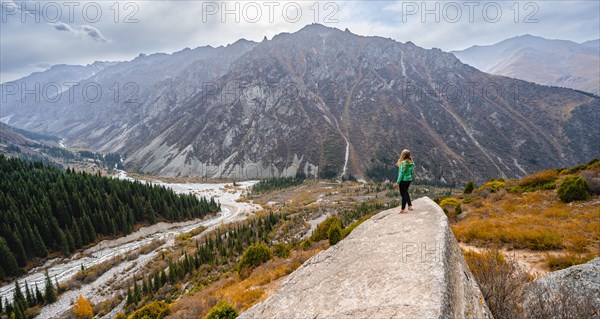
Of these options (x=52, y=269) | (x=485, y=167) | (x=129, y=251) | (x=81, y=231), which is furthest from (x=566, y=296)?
(x=485, y=167)

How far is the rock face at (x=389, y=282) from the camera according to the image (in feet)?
15.8

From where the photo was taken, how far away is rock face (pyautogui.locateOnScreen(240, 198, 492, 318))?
15.8ft

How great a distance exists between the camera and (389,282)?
18.6ft

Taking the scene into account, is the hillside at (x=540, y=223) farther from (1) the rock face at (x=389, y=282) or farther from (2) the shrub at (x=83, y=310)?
(2) the shrub at (x=83, y=310)

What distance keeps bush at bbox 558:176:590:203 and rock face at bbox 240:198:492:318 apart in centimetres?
1579

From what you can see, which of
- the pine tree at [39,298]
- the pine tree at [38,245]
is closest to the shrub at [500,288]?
the pine tree at [39,298]

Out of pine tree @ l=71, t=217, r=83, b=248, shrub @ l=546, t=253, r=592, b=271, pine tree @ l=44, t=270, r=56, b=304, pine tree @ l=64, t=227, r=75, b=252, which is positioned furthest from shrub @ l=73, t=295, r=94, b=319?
shrub @ l=546, t=253, r=592, b=271

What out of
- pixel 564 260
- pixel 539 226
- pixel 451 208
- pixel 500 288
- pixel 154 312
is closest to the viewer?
pixel 500 288

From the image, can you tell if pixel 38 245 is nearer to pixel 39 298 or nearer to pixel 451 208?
pixel 39 298

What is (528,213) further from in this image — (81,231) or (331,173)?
(331,173)

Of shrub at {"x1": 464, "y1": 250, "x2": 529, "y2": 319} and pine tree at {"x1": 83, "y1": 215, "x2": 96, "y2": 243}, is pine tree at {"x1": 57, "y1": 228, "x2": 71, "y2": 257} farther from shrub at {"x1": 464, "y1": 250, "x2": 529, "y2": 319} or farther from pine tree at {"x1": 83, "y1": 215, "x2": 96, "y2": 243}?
shrub at {"x1": 464, "y1": 250, "x2": 529, "y2": 319}

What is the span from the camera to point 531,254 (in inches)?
462

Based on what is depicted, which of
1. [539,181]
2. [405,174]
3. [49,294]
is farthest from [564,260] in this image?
[49,294]

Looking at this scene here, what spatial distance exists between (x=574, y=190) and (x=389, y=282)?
20440 mm
